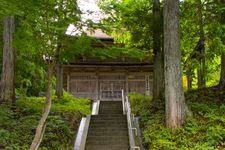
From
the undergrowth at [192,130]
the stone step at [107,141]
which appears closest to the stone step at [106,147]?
the stone step at [107,141]

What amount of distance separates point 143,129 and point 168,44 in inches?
135

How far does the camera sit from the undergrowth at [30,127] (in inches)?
456

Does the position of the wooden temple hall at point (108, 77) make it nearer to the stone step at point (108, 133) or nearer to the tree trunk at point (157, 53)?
the tree trunk at point (157, 53)

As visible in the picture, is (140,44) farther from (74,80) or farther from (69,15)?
(74,80)

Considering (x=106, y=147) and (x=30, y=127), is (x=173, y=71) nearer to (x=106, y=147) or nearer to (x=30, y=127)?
(x=106, y=147)

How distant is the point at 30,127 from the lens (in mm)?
12977

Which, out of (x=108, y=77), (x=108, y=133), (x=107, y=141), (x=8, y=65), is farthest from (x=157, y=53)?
(x=108, y=77)

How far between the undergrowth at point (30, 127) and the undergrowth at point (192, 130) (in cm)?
286

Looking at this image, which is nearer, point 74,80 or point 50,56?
point 50,56

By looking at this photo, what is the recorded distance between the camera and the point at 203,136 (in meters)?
12.1

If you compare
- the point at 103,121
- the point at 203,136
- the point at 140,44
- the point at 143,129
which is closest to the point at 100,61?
the point at 140,44

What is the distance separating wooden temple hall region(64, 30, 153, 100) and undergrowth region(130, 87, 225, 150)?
44.2 feet

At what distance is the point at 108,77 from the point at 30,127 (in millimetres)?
17755

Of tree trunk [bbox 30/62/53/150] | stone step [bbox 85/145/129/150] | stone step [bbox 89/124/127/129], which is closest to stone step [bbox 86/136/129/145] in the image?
stone step [bbox 85/145/129/150]
